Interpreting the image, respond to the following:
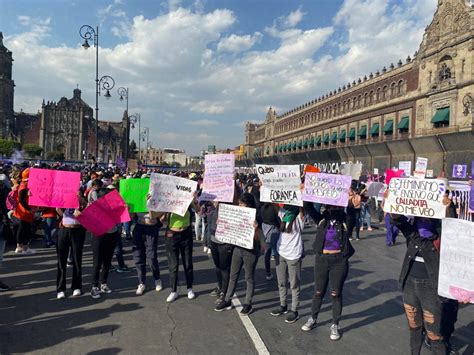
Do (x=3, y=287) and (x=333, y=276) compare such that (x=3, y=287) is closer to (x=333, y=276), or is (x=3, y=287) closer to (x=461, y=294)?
(x=333, y=276)

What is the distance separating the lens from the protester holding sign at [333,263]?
467 cm

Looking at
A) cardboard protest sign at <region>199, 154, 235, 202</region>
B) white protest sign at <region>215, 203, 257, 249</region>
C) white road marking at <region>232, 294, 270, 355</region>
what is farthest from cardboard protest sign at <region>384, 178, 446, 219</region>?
cardboard protest sign at <region>199, 154, 235, 202</region>

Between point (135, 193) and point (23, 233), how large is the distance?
165 inches

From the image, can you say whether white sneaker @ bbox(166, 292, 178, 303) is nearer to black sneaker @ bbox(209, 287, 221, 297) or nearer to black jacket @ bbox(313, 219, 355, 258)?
black sneaker @ bbox(209, 287, 221, 297)

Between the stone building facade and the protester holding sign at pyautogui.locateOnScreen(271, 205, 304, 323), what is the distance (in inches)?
379

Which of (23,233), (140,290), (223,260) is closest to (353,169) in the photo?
(223,260)

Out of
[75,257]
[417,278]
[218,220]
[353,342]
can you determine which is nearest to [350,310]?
[353,342]

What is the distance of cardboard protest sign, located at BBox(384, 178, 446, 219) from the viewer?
3928 millimetres

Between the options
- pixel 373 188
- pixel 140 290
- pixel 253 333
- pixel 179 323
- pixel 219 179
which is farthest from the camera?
pixel 373 188

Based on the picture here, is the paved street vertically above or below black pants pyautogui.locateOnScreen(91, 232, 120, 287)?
below

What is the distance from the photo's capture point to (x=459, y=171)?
1238 centimetres

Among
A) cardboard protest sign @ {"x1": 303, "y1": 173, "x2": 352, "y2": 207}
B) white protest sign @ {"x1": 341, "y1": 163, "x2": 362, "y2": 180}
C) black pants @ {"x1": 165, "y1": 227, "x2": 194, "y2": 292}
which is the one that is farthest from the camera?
white protest sign @ {"x1": 341, "y1": 163, "x2": 362, "y2": 180}

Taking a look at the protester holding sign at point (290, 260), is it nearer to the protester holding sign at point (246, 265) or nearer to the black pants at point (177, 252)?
the protester holding sign at point (246, 265)

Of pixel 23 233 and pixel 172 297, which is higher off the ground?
pixel 23 233
